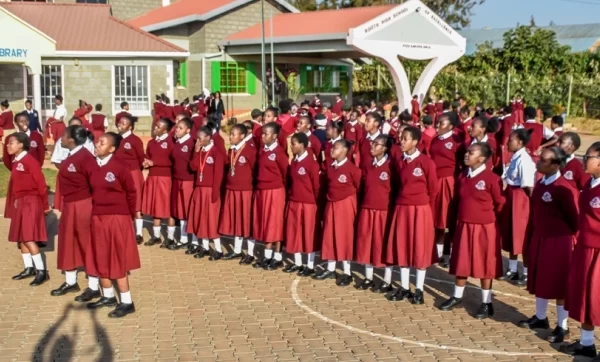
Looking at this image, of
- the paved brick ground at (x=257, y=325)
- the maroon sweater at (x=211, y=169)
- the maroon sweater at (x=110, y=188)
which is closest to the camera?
the paved brick ground at (x=257, y=325)

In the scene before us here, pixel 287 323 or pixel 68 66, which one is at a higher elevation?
pixel 68 66

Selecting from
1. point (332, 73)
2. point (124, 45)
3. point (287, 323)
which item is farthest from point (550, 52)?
point (287, 323)

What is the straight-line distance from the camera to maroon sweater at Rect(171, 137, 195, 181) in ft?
31.6

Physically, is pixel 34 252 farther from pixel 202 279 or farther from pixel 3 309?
pixel 202 279

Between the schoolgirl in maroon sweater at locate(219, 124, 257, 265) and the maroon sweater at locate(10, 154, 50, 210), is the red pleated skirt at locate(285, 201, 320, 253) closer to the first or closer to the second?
the schoolgirl in maroon sweater at locate(219, 124, 257, 265)

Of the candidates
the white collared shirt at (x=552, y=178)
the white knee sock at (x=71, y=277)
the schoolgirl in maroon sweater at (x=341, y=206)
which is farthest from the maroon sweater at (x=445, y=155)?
the white knee sock at (x=71, y=277)

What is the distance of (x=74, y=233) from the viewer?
7465mm

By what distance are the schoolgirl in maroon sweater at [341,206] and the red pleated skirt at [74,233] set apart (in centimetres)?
262

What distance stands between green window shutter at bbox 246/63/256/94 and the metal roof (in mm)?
16926

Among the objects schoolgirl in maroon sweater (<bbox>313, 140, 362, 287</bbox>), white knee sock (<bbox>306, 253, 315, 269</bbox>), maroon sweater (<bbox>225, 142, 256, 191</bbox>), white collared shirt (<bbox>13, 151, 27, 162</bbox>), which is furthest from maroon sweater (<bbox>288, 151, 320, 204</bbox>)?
white collared shirt (<bbox>13, 151, 27, 162</bbox>)

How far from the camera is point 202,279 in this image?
8.66 meters

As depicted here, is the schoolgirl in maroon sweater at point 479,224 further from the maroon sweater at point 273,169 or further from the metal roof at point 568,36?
the metal roof at point 568,36

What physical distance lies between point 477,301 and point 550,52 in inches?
1063

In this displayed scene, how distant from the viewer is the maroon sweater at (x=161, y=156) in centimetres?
987
